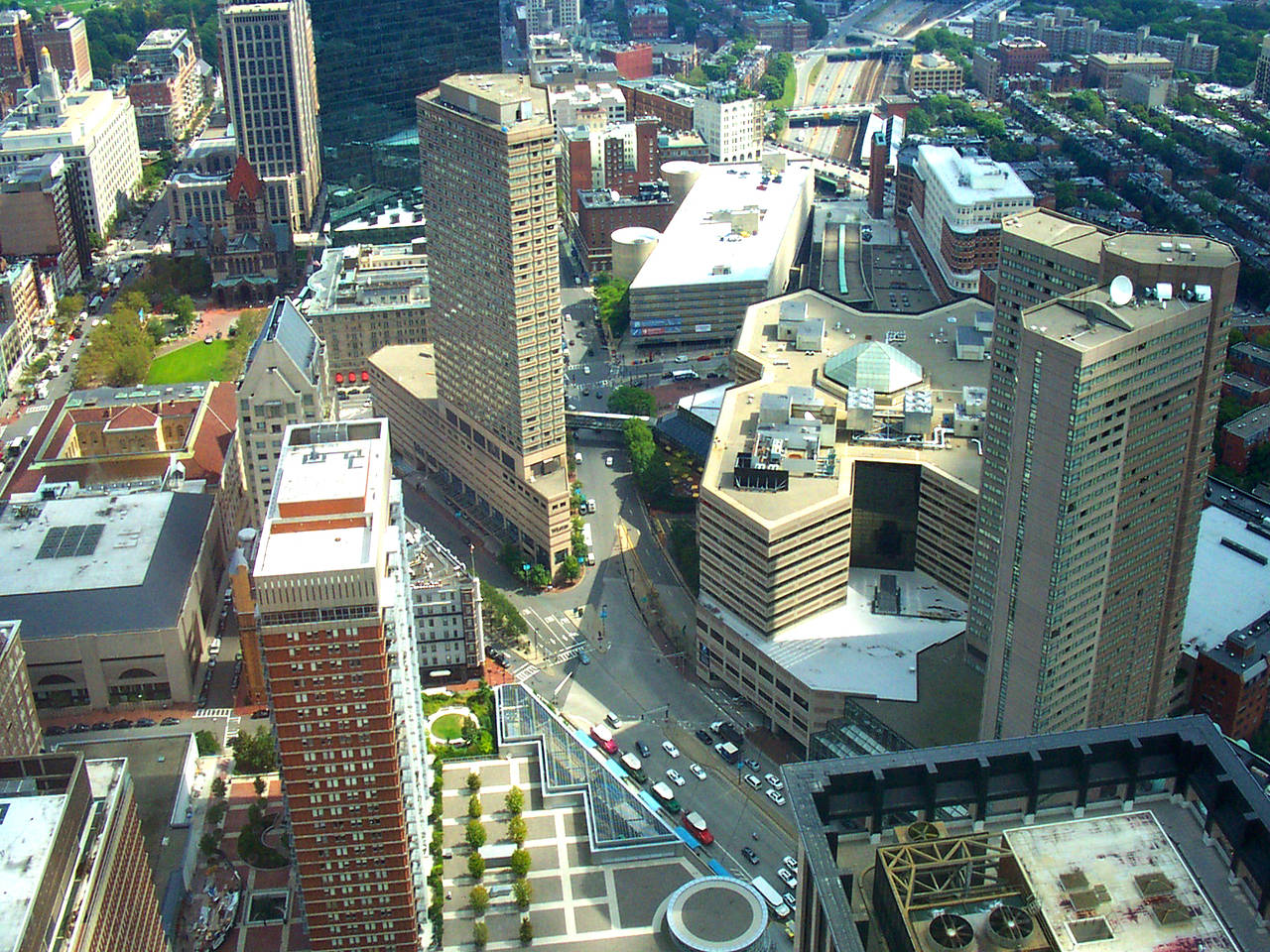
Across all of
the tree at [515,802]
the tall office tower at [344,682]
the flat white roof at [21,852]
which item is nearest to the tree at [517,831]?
the tree at [515,802]

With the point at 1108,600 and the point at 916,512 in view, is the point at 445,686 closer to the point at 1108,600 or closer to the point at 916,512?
the point at 916,512

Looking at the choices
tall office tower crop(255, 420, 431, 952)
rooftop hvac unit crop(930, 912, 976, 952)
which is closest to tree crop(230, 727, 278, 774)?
tall office tower crop(255, 420, 431, 952)

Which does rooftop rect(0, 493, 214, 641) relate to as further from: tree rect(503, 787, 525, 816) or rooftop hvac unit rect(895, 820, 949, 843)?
rooftop hvac unit rect(895, 820, 949, 843)

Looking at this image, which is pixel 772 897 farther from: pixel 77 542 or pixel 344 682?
pixel 77 542

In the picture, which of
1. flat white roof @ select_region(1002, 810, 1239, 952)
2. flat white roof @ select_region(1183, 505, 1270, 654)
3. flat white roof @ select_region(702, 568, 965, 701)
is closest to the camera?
flat white roof @ select_region(1002, 810, 1239, 952)

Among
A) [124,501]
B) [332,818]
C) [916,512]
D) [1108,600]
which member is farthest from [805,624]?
[124,501]

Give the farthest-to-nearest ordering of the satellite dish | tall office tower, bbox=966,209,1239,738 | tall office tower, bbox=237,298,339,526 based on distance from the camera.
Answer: tall office tower, bbox=237,298,339,526 → tall office tower, bbox=966,209,1239,738 → the satellite dish

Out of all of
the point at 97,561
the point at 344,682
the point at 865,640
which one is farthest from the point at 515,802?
the point at 97,561

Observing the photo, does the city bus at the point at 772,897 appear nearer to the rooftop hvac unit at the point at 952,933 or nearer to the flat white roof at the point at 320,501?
the flat white roof at the point at 320,501
